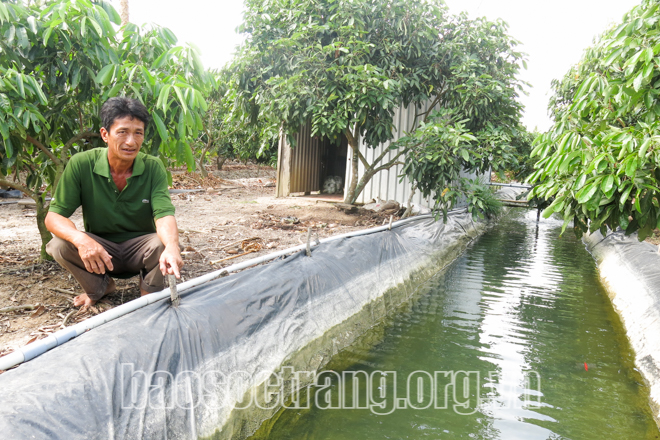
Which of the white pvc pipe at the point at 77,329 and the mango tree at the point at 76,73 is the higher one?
the mango tree at the point at 76,73

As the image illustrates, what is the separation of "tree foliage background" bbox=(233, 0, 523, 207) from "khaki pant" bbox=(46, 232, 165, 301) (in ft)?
12.3

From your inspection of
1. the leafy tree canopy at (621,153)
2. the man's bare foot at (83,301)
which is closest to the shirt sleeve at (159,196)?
the man's bare foot at (83,301)

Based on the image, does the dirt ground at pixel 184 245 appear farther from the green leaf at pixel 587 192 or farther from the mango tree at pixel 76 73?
the green leaf at pixel 587 192

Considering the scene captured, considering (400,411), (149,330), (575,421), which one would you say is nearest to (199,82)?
(149,330)

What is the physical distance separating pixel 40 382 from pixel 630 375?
11.9ft

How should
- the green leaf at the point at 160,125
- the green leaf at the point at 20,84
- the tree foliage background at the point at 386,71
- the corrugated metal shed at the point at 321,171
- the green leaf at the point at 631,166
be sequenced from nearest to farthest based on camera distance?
the green leaf at the point at 631,166 → the green leaf at the point at 20,84 → the green leaf at the point at 160,125 → the tree foliage background at the point at 386,71 → the corrugated metal shed at the point at 321,171

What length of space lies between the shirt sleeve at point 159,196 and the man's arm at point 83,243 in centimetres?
36

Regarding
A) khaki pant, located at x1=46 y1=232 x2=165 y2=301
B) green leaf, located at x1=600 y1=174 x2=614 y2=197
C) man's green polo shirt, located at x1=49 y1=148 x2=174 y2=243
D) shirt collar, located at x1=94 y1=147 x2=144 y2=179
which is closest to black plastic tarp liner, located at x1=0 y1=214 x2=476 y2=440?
khaki pant, located at x1=46 y1=232 x2=165 y2=301

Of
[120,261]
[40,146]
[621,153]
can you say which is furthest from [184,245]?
[621,153]

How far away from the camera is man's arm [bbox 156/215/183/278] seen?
2.14 meters

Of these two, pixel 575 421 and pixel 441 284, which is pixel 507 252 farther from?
pixel 575 421

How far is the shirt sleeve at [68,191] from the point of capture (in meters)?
2.37

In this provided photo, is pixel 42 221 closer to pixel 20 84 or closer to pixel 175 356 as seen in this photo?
pixel 20 84

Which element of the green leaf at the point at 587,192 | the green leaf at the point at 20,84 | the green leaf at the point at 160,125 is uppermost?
the green leaf at the point at 20,84
